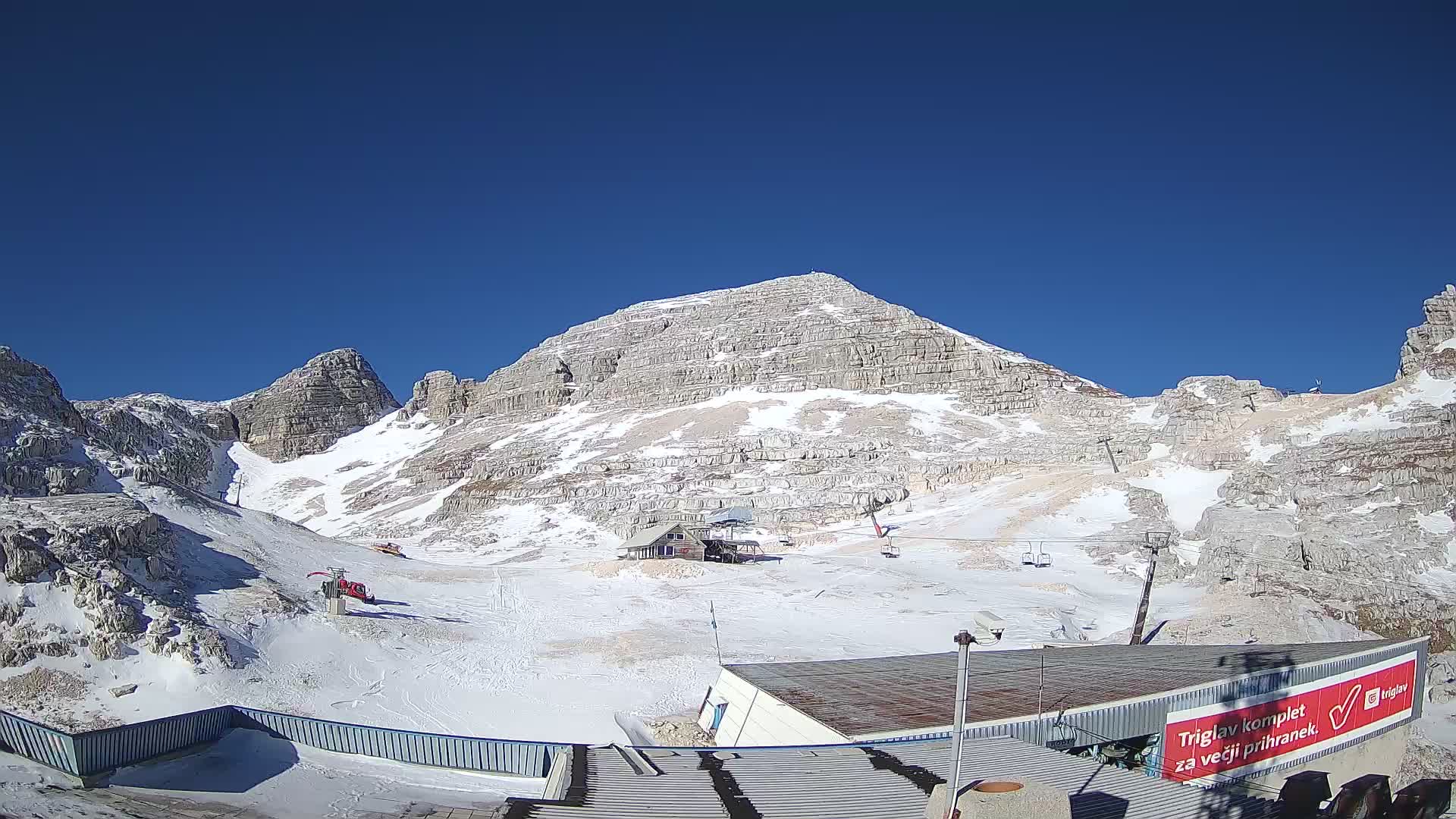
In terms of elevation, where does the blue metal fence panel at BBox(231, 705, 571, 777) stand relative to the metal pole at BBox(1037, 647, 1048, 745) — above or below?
above

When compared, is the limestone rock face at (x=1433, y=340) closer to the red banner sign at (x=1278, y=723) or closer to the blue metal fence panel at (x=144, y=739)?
the red banner sign at (x=1278, y=723)

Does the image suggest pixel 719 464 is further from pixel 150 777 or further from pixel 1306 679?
pixel 150 777

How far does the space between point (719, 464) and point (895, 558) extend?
38.0 meters

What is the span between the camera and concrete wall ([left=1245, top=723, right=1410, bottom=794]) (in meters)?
18.5

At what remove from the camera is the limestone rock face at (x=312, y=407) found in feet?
461

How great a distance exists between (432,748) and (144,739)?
3.74 metres

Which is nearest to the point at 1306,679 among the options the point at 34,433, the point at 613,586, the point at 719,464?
the point at 613,586

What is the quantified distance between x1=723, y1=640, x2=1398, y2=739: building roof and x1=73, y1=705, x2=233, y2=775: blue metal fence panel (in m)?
9.27

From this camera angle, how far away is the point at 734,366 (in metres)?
116

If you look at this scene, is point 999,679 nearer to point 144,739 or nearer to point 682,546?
point 144,739

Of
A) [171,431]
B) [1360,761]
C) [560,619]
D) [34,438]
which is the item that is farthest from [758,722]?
[171,431]

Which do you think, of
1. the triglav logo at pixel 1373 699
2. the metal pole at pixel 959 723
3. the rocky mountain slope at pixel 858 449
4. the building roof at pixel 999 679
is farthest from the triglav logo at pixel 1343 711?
the rocky mountain slope at pixel 858 449

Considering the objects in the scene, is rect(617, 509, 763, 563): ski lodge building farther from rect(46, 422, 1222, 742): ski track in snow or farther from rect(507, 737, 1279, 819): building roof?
rect(507, 737, 1279, 819): building roof

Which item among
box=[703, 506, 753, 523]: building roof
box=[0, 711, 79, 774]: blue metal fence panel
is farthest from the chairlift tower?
box=[0, 711, 79, 774]: blue metal fence panel
